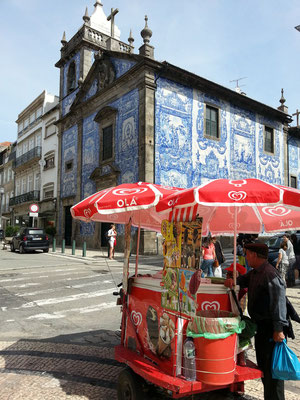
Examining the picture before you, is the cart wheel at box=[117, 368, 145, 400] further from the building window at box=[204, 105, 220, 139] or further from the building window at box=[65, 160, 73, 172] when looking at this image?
the building window at box=[65, 160, 73, 172]

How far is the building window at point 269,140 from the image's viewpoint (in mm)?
26205

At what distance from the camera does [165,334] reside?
3.19 metres

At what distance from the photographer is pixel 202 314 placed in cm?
331

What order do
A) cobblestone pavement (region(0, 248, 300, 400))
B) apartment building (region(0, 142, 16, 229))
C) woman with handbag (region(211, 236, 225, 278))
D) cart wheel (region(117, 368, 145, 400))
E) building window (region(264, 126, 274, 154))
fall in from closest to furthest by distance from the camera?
cart wheel (region(117, 368, 145, 400)) < cobblestone pavement (region(0, 248, 300, 400)) < woman with handbag (region(211, 236, 225, 278)) < building window (region(264, 126, 274, 154)) < apartment building (region(0, 142, 16, 229))

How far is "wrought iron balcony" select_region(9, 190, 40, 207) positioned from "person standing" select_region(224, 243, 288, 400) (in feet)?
102

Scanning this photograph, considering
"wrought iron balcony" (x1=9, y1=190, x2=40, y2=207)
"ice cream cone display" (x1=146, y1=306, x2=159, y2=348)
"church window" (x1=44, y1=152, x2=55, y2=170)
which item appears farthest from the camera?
"wrought iron balcony" (x1=9, y1=190, x2=40, y2=207)

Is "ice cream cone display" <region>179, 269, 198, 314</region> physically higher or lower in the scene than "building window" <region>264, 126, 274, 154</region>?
lower

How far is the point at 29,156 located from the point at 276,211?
3439 cm

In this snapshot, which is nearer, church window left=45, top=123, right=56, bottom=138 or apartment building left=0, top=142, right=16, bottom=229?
church window left=45, top=123, right=56, bottom=138

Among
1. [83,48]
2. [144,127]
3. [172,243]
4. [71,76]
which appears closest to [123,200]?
[172,243]

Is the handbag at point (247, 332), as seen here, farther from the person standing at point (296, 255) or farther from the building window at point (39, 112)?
the building window at point (39, 112)

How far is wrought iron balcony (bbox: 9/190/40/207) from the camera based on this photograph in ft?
107

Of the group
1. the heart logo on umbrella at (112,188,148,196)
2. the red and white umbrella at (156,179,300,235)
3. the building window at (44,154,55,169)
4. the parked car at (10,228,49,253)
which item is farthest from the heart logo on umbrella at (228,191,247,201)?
the building window at (44,154,55,169)

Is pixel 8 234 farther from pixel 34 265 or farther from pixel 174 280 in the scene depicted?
pixel 174 280
